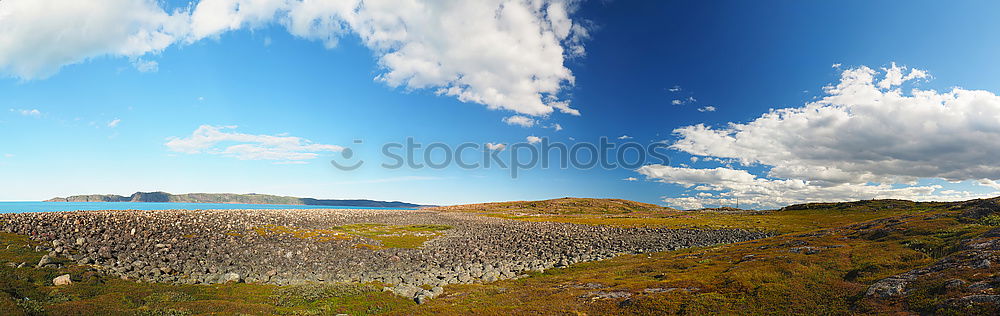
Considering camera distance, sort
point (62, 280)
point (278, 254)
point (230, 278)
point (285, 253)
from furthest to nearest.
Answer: point (285, 253)
point (278, 254)
point (230, 278)
point (62, 280)

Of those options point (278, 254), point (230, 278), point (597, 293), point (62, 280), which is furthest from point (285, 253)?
point (597, 293)

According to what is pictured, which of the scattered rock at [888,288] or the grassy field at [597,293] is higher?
the scattered rock at [888,288]

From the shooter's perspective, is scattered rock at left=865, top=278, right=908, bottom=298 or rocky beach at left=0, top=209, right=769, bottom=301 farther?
rocky beach at left=0, top=209, right=769, bottom=301

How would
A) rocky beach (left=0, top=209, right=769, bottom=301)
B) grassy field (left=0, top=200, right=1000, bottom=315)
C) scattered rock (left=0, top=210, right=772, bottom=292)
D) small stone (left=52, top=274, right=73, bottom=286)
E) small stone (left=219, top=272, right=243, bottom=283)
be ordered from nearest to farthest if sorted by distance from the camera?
grassy field (left=0, top=200, right=1000, bottom=315) → small stone (left=52, top=274, right=73, bottom=286) → small stone (left=219, top=272, right=243, bottom=283) → rocky beach (left=0, top=209, right=769, bottom=301) → scattered rock (left=0, top=210, right=772, bottom=292)

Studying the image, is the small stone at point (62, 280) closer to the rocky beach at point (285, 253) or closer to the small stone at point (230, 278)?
the rocky beach at point (285, 253)

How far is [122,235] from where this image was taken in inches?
1531

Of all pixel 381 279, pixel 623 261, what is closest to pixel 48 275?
pixel 381 279

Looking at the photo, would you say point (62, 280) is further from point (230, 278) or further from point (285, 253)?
point (285, 253)

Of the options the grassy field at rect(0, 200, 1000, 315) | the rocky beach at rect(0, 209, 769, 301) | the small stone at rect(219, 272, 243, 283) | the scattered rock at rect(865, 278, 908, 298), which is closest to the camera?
the scattered rock at rect(865, 278, 908, 298)

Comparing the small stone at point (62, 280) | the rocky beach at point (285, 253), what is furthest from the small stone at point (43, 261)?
the small stone at point (62, 280)

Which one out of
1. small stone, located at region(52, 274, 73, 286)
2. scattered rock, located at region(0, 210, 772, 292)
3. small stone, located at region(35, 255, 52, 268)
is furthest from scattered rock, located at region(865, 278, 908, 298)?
small stone, located at region(35, 255, 52, 268)

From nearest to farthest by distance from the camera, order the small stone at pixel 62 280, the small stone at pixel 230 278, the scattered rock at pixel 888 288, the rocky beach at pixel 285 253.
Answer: the scattered rock at pixel 888 288
the small stone at pixel 62 280
the small stone at pixel 230 278
the rocky beach at pixel 285 253

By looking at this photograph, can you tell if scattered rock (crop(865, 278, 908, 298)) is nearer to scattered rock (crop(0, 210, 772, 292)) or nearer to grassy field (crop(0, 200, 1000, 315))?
grassy field (crop(0, 200, 1000, 315))

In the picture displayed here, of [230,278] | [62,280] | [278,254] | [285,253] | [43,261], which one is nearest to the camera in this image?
[62,280]
